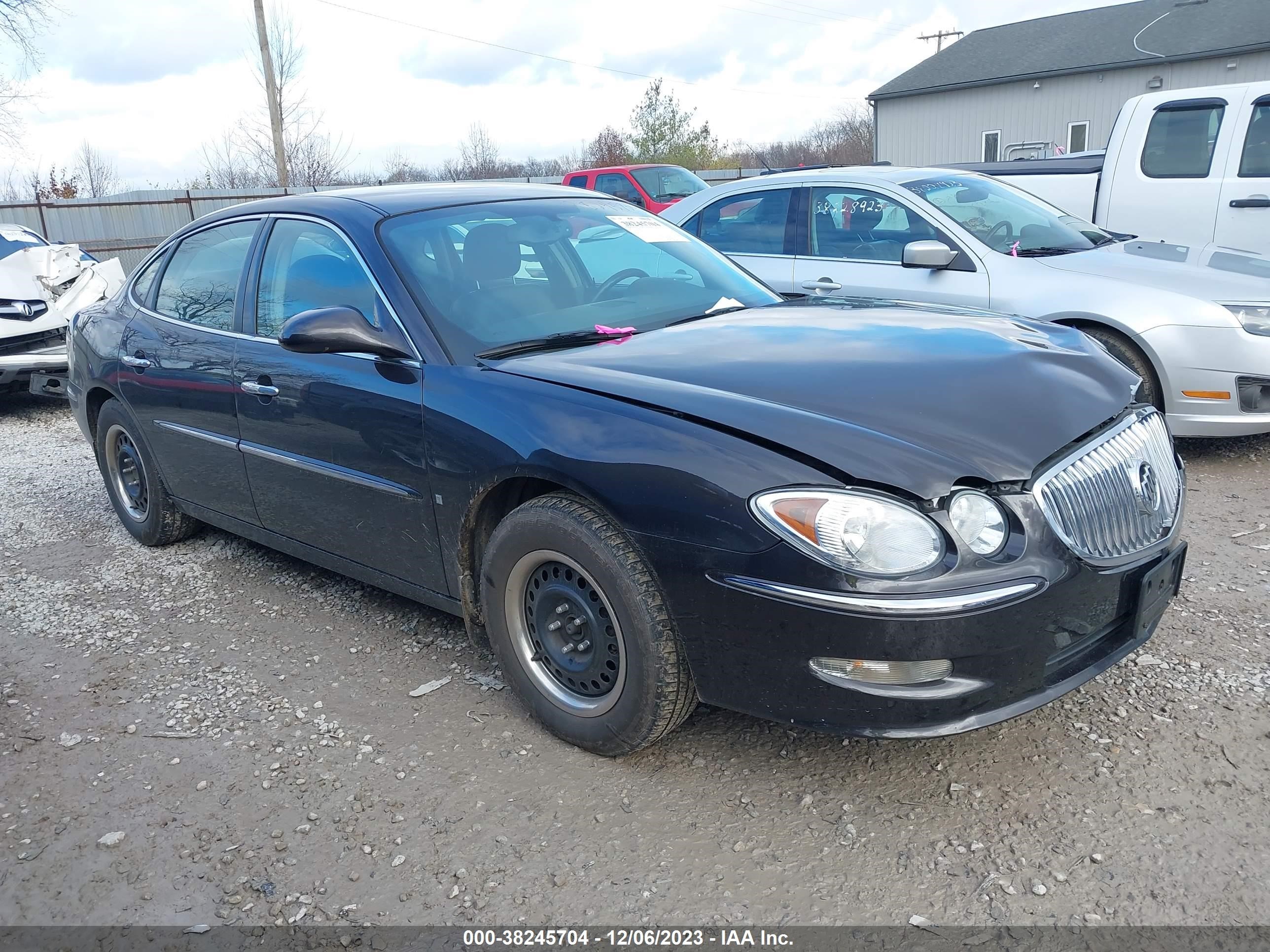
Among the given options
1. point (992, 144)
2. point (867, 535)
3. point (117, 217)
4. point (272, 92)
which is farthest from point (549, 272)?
point (992, 144)

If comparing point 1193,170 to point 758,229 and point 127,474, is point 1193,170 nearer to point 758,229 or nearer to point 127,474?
point 758,229

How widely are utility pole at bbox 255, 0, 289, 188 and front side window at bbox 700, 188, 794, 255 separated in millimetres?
17570

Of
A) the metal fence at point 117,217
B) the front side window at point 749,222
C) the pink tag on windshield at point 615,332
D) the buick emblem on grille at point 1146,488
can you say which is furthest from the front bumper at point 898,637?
the metal fence at point 117,217

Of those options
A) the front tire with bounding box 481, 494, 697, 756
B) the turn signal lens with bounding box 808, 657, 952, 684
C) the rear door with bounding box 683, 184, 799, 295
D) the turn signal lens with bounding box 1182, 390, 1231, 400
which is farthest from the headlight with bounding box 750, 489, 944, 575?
the rear door with bounding box 683, 184, 799, 295

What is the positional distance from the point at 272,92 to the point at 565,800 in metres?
23.2

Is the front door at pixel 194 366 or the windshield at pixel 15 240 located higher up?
the windshield at pixel 15 240

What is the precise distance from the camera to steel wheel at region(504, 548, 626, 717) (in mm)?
2824

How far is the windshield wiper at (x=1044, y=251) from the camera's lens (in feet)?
18.8

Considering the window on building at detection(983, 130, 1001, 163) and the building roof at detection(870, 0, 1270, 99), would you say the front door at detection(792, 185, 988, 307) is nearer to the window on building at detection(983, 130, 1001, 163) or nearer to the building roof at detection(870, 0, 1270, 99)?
the building roof at detection(870, 0, 1270, 99)

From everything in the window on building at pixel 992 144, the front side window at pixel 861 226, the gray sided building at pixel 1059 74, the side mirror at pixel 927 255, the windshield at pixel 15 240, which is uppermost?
the gray sided building at pixel 1059 74

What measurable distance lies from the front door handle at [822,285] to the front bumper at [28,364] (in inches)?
241

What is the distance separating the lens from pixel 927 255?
5484 mm

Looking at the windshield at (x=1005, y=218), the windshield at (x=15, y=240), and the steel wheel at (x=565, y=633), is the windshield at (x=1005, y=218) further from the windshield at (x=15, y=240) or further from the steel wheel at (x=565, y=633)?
the windshield at (x=15, y=240)

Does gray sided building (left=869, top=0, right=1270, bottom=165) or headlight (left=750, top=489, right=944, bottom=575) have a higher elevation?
gray sided building (left=869, top=0, right=1270, bottom=165)
